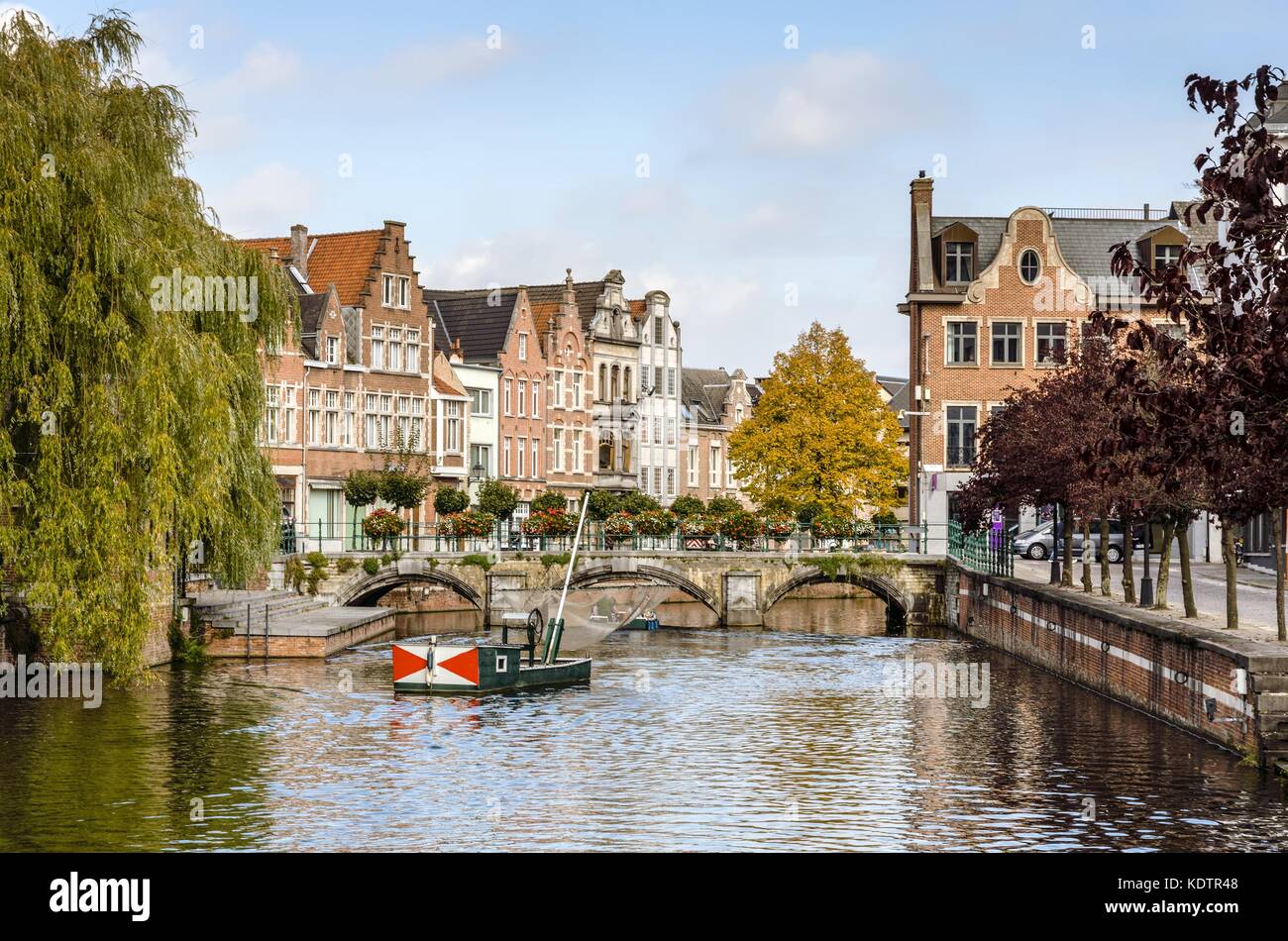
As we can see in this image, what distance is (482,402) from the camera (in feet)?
250

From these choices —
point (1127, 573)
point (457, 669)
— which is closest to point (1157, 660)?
point (1127, 573)

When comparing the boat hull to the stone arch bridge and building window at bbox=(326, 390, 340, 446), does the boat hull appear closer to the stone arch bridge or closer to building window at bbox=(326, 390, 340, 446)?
the stone arch bridge

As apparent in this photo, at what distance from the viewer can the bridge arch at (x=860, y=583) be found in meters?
56.7

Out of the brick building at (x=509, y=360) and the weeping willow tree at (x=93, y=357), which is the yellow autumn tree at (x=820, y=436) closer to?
the brick building at (x=509, y=360)

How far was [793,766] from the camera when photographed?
26.1 meters

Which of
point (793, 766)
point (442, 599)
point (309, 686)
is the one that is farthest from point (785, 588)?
point (793, 766)

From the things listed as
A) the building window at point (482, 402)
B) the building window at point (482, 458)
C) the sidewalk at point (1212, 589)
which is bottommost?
the sidewalk at point (1212, 589)

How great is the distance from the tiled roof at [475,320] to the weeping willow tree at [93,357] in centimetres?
Answer: 4699

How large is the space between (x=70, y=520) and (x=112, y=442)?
55.3 inches

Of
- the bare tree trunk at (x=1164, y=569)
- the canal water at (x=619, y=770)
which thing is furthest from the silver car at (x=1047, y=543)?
the bare tree trunk at (x=1164, y=569)

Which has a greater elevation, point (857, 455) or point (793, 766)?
point (857, 455)

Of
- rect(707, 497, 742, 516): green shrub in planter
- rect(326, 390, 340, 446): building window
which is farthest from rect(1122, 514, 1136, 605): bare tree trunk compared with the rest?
rect(326, 390, 340, 446): building window

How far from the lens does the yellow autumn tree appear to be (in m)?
74.2

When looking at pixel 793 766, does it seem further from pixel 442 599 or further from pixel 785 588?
pixel 442 599
